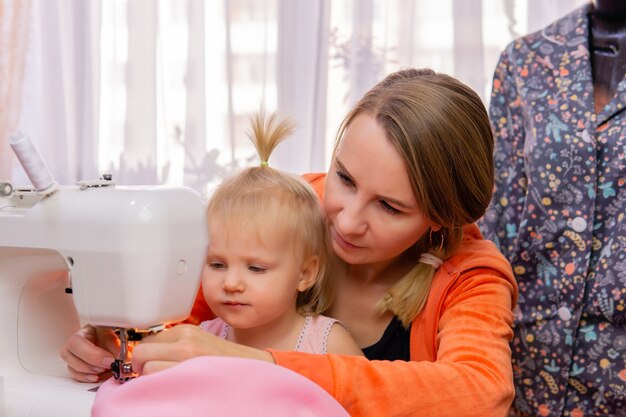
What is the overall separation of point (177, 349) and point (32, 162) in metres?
0.31

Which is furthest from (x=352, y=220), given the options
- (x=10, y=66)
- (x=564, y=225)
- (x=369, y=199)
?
(x=10, y=66)

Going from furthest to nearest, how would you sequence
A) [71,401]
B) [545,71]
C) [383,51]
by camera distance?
[383,51], [545,71], [71,401]

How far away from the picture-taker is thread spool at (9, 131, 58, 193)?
993 mm

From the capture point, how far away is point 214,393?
91 cm

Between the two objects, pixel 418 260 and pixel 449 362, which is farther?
pixel 418 260

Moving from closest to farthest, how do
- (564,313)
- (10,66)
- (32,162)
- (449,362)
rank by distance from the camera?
1. (32,162)
2. (449,362)
3. (564,313)
4. (10,66)

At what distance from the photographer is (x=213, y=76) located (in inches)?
91.4

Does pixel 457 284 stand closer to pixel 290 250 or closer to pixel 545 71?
pixel 290 250

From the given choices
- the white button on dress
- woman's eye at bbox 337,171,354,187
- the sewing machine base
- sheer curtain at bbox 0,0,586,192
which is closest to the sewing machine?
the sewing machine base

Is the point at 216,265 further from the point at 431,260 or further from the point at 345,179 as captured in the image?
the point at 431,260

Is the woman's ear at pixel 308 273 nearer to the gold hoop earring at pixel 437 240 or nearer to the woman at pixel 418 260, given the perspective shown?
the woman at pixel 418 260

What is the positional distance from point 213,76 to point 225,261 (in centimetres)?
115

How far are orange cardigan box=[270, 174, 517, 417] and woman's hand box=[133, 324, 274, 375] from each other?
0.07 m

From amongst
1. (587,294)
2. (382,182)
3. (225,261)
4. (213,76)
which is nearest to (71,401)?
(225,261)
